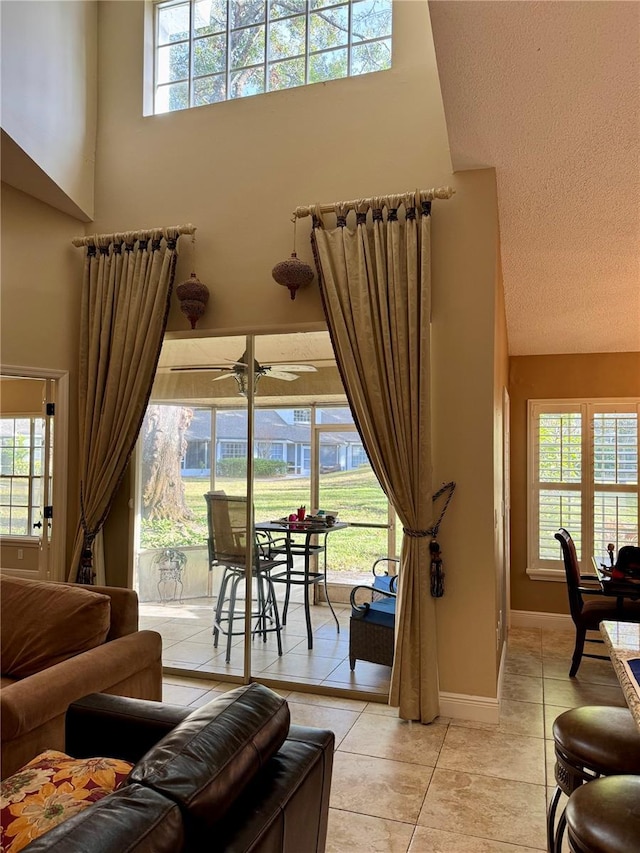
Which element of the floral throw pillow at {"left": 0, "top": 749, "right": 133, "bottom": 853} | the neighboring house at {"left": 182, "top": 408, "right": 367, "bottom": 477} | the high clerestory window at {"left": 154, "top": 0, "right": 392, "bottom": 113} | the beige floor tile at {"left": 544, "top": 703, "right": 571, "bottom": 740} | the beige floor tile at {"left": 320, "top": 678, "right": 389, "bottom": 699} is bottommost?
the beige floor tile at {"left": 544, "top": 703, "right": 571, "bottom": 740}

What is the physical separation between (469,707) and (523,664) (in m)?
1.19

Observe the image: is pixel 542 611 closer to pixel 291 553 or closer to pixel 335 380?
pixel 291 553

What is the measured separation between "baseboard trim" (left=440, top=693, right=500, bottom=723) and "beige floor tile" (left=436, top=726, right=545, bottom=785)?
0.40ft

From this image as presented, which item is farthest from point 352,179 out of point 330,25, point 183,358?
point 183,358

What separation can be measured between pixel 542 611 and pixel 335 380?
314 cm

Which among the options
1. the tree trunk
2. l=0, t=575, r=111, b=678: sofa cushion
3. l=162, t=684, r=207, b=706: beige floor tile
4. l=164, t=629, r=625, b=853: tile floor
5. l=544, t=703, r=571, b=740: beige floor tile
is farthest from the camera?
the tree trunk

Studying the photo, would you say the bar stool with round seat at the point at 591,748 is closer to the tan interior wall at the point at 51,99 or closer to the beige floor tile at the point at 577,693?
the beige floor tile at the point at 577,693

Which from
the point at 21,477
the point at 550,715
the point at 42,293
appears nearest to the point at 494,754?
the point at 550,715

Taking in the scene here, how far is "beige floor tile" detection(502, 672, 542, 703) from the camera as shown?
3.86 m

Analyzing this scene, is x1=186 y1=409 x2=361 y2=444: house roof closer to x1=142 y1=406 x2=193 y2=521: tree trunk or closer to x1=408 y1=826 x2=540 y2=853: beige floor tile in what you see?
x1=142 y1=406 x2=193 y2=521: tree trunk

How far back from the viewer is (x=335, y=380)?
13.1ft

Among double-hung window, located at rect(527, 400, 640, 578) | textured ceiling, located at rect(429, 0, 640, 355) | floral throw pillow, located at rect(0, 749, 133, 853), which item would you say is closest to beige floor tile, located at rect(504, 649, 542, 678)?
double-hung window, located at rect(527, 400, 640, 578)

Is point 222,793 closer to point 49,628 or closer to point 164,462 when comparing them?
point 49,628

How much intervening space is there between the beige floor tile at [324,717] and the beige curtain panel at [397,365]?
0.29 metres
